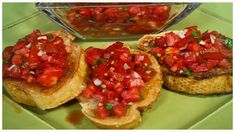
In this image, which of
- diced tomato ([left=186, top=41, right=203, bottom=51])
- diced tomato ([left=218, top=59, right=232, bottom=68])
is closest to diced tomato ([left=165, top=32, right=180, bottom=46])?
diced tomato ([left=186, top=41, right=203, bottom=51])

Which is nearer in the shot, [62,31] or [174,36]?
[174,36]

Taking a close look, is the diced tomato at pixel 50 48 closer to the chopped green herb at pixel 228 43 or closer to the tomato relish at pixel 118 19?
the tomato relish at pixel 118 19

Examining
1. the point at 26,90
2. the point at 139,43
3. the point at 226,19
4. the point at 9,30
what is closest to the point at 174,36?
the point at 139,43

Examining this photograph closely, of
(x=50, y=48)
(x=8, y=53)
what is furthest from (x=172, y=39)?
(x=8, y=53)

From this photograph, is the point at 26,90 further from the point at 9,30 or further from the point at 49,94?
the point at 9,30

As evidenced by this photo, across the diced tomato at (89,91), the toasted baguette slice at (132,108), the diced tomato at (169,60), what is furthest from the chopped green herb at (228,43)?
the diced tomato at (89,91)

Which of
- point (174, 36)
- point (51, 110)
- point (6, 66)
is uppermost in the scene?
point (174, 36)

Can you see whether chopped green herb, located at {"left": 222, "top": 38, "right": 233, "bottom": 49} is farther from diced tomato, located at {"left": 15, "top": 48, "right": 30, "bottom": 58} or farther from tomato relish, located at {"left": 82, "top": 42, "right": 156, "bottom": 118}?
diced tomato, located at {"left": 15, "top": 48, "right": 30, "bottom": 58}
